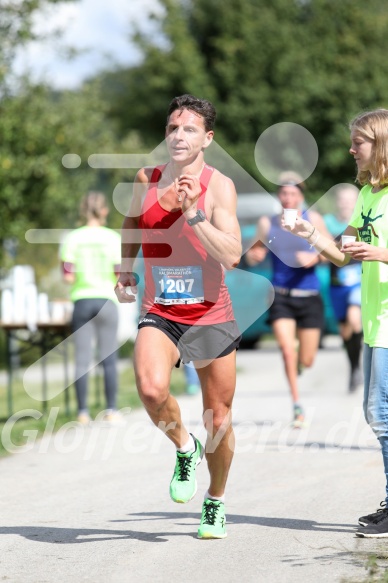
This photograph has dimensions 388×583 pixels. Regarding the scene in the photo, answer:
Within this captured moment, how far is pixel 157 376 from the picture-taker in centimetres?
553

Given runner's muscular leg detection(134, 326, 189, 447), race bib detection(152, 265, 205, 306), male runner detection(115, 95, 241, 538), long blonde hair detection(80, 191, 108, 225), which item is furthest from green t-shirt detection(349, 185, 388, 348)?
long blonde hair detection(80, 191, 108, 225)

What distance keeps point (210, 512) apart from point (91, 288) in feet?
18.0

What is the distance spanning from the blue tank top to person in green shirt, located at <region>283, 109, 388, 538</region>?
181 inches

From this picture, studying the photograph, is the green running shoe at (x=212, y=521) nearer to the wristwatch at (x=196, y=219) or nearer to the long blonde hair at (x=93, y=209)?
the wristwatch at (x=196, y=219)

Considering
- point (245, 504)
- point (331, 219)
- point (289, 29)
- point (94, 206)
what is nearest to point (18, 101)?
point (331, 219)

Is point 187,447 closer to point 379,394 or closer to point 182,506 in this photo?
point 379,394

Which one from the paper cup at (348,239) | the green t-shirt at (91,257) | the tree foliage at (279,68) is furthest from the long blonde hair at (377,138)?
the tree foliage at (279,68)

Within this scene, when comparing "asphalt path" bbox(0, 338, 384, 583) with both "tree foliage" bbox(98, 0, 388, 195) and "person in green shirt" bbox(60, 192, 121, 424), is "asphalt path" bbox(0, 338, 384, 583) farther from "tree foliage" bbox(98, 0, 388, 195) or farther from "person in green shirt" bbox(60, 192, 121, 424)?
"tree foliage" bbox(98, 0, 388, 195)

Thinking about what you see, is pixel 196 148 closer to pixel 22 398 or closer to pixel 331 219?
pixel 22 398

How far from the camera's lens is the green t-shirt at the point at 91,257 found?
11.1 m

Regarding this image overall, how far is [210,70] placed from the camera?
41.3 metres

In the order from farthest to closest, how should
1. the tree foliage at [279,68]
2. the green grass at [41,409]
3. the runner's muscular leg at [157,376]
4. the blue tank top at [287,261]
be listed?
the tree foliage at [279,68] < the blue tank top at [287,261] < the green grass at [41,409] < the runner's muscular leg at [157,376]

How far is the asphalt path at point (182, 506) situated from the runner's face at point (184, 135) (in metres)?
1.87

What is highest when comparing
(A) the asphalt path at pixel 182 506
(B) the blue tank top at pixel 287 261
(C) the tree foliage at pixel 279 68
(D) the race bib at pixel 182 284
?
(C) the tree foliage at pixel 279 68
